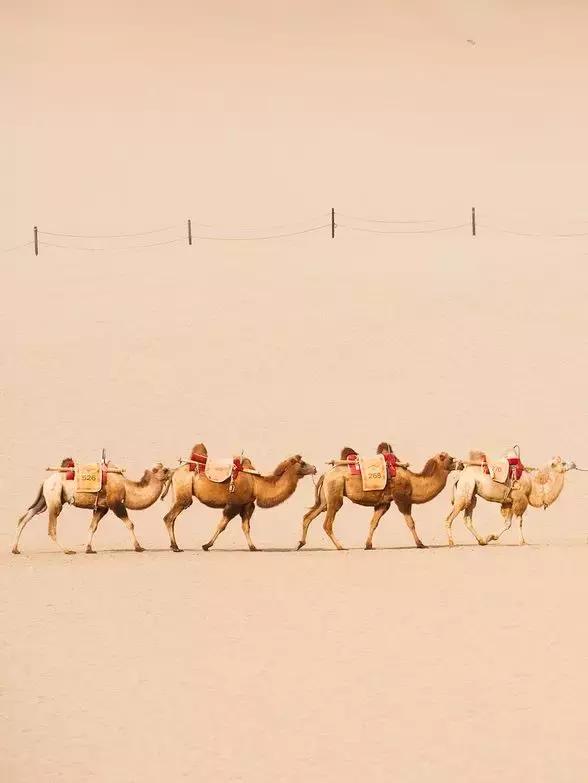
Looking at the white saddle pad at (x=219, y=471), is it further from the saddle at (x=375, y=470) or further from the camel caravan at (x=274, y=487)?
the saddle at (x=375, y=470)

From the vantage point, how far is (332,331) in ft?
91.9

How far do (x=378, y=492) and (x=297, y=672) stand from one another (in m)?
6.44

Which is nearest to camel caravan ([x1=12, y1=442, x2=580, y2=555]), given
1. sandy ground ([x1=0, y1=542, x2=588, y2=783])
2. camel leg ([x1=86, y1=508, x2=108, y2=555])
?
camel leg ([x1=86, y1=508, x2=108, y2=555])

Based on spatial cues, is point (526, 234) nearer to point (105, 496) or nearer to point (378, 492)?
point (378, 492)

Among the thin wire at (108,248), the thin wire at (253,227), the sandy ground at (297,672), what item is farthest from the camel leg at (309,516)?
the thin wire at (253,227)

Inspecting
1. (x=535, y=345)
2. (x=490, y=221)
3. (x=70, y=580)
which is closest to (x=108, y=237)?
(x=490, y=221)

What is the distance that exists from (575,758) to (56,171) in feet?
173

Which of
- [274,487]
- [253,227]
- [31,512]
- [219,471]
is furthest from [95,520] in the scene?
[253,227]

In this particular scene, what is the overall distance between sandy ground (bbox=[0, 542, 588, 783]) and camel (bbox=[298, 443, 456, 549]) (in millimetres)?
1619

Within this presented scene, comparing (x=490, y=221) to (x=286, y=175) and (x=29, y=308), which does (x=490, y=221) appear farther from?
(x=29, y=308)

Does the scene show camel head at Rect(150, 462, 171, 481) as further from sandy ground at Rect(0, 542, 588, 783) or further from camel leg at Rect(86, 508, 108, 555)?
sandy ground at Rect(0, 542, 588, 783)

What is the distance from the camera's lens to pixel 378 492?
16469 millimetres

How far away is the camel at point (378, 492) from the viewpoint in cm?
1647

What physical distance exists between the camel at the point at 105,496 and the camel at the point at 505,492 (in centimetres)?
313
